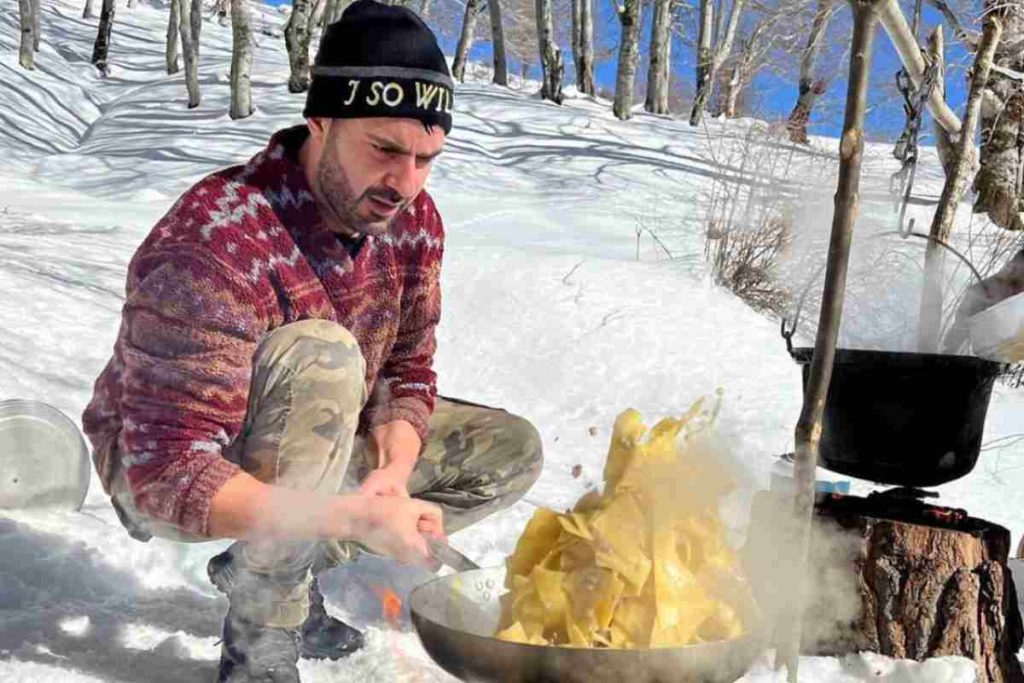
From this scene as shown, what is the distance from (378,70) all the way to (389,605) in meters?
1.45

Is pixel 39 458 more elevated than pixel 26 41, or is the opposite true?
pixel 26 41

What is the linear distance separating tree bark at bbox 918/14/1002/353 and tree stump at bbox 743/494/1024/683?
1.03m

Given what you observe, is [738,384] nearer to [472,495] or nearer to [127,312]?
[472,495]

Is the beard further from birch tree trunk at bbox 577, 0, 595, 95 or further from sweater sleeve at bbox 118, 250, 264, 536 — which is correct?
birch tree trunk at bbox 577, 0, 595, 95

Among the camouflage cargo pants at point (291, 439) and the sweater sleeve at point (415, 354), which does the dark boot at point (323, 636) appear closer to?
the camouflage cargo pants at point (291, 439)

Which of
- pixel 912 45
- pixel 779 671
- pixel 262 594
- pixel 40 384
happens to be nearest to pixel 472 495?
pixel 262 594

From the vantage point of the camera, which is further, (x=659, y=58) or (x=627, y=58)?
(x=659, y=58)

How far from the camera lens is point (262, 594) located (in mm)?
2041

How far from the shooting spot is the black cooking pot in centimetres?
273

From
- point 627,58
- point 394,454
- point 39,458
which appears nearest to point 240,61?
point 627,58

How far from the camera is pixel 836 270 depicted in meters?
1.75

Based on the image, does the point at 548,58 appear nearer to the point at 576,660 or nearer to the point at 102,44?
the point at 102,44

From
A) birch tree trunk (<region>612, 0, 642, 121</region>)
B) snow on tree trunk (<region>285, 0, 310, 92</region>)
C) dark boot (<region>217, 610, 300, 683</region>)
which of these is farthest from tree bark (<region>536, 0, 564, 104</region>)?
dark boot (<region>217, 610, 300, 683</region>)

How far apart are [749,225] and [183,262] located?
6.00 m
